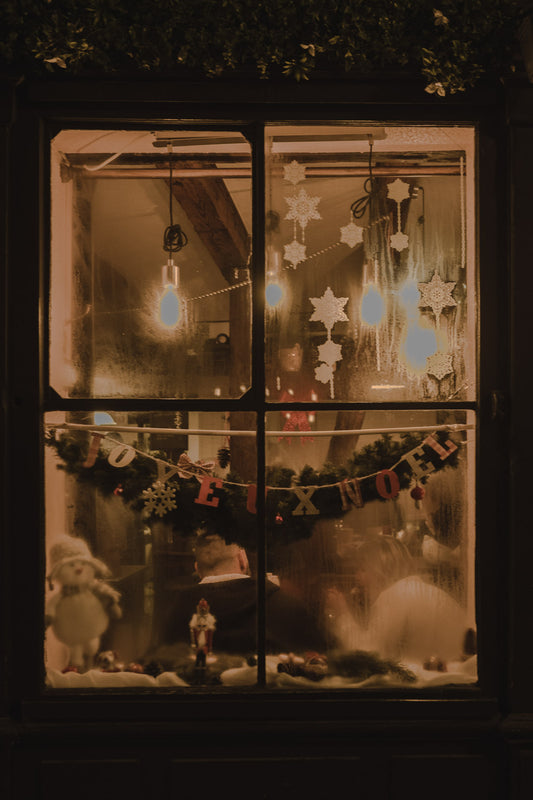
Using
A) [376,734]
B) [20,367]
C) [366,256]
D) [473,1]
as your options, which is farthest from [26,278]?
[376,734]

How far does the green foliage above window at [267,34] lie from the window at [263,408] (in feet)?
1.11

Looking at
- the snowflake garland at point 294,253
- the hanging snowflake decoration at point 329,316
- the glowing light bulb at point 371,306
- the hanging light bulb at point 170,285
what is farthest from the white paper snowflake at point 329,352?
the hanging light bulb at point 170,285

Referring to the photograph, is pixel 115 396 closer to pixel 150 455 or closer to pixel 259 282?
pixel 150 455

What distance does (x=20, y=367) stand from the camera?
3.17 meters

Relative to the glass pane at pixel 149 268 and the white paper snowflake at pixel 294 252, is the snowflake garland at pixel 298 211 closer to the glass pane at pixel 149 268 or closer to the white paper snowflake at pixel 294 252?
the white paper snowflake at pixel 294 252

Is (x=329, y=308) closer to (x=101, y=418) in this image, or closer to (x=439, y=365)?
(x=439, y=365)

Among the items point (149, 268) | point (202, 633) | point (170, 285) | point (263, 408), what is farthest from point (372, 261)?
point (202, 633)

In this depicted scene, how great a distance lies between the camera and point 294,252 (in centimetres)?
333

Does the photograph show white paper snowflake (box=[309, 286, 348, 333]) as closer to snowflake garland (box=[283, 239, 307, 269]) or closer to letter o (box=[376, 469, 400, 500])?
snowflake garland (box=[283, 239, 307, 269])

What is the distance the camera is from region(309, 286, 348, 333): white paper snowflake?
132 inches

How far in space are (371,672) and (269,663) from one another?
1.75ft

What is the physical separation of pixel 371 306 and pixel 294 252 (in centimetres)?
50

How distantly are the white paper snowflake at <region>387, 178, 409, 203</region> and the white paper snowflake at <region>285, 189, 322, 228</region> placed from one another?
39cm

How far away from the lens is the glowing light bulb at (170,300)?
335cm
